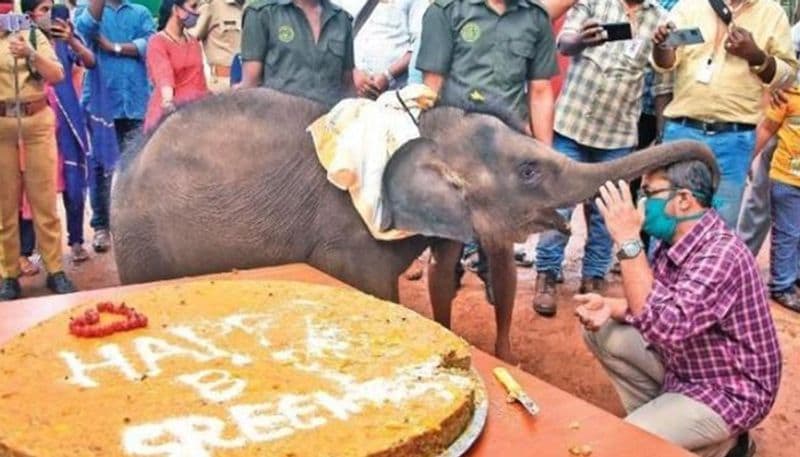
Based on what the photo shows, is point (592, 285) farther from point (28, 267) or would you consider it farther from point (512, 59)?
point (28, 267)

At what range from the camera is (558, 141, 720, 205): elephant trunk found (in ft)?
10.6

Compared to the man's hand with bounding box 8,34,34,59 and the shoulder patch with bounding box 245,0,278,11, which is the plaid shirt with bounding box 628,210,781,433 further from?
the man's hand with bounding box 8,34,34,59

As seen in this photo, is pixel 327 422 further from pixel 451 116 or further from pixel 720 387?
pixel 451 116

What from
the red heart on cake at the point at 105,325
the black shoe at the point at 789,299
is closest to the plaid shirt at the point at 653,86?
the black shoe at the point at 789,299

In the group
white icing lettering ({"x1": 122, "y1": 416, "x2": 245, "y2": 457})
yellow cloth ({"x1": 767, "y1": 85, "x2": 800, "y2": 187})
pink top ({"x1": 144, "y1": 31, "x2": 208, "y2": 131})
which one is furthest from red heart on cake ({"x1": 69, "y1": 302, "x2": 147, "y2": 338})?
yellow cloth ({"x1": 767, "y1": 85, "x2": 800, "y2": 187})

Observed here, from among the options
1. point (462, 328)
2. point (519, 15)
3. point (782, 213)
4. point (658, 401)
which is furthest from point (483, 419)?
point (782, 213)

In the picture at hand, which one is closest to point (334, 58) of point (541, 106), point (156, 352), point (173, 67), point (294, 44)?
point (294, 44)

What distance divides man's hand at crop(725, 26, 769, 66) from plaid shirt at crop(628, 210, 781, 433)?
1989 millimetres

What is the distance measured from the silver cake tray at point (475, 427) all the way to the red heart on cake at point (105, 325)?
811mm

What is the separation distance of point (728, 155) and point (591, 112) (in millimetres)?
747

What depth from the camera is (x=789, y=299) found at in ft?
18.8

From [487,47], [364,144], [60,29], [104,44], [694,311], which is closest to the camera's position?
[694,311]

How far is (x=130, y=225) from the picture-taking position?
159 inches

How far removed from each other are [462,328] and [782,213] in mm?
2058
